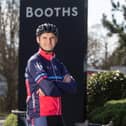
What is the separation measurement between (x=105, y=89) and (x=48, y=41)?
625 cm

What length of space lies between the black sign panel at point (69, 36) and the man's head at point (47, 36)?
0.72ft

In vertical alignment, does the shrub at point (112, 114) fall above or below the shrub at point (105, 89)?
below

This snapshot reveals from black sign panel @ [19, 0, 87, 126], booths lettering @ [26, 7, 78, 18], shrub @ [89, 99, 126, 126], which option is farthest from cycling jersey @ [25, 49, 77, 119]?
shrub @ [89, 99, 126, 126]

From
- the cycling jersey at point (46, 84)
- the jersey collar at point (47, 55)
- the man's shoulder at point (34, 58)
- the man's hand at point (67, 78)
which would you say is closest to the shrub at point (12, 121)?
the cycling jersey at point (46, 84)

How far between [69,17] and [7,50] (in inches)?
1200

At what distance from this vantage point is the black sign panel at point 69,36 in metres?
10.9

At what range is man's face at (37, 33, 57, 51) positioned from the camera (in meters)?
10.6

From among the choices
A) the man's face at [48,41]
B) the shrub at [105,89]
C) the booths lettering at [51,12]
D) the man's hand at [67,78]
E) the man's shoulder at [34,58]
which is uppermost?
the booths lettering at [51,12]

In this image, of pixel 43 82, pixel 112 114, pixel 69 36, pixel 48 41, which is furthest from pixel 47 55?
pixel 112 114

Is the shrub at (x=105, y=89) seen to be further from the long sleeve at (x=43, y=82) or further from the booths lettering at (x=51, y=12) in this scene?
the long sleeve at (x=43, y=82)

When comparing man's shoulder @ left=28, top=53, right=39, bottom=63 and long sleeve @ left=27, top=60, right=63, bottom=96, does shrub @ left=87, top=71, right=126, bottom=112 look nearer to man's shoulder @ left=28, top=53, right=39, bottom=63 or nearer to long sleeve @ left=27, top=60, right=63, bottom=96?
man's shoulder @ left=28, top=53, right=39, bottom=63

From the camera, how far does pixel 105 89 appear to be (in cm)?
1656

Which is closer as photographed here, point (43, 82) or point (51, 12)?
point (43, 82)

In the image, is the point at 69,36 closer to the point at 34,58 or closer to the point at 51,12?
the point at 51,12
